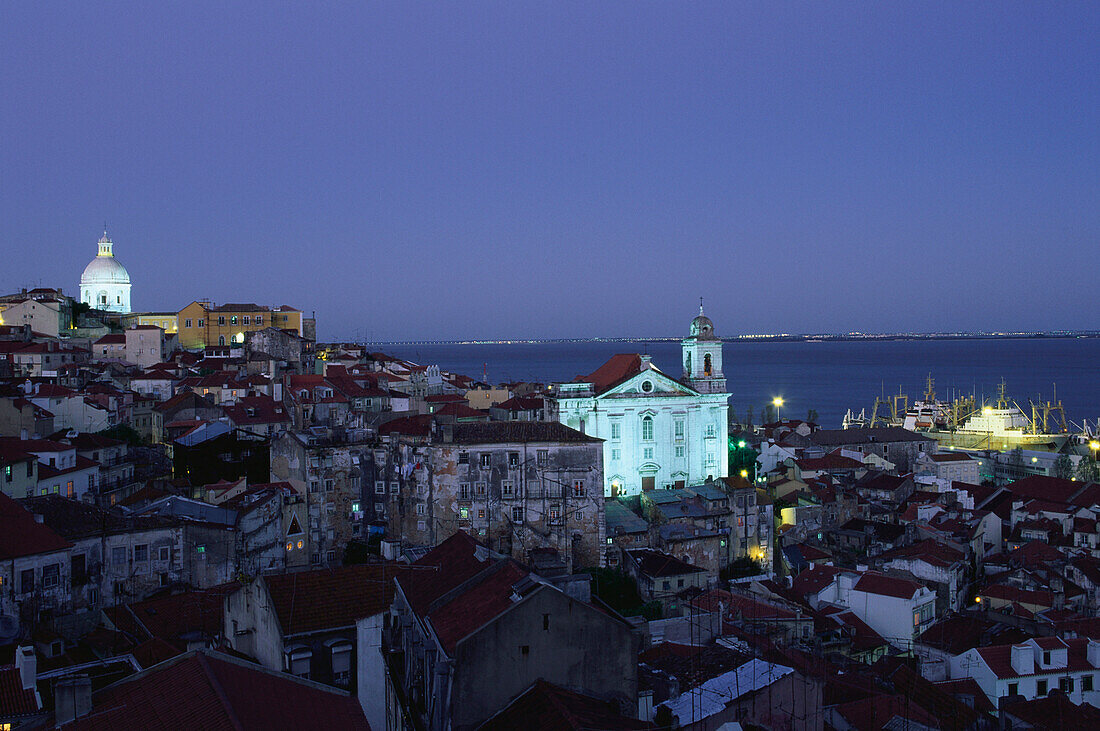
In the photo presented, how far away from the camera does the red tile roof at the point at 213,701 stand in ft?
29.1

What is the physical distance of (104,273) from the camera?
77188 millimetres

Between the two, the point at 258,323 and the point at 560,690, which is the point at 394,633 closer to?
the point at 560,690

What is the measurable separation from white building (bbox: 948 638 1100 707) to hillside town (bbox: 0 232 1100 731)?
0.22ft

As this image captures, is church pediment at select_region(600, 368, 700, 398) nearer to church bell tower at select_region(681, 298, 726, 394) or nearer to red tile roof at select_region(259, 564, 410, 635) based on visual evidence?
church bell tower at select_region(681, 298, 726, 394)

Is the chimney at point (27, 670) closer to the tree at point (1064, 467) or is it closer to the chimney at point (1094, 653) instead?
the chimney at point (1094, 653)

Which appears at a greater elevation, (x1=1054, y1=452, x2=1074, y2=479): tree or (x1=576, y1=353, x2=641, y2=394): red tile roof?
(x1=576, y1=353, x2=641, y2=394): red tile roof

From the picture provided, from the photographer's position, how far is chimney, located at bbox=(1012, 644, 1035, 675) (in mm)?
22688

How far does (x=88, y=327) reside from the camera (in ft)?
214

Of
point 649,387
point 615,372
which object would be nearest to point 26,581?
point 649,387

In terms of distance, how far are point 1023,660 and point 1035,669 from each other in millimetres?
395

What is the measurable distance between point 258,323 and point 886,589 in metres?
50.5

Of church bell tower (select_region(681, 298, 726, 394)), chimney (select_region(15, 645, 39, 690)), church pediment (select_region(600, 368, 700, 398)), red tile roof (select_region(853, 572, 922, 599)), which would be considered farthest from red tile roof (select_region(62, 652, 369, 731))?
church bell tower (select_region(681, 298, 726, 394))

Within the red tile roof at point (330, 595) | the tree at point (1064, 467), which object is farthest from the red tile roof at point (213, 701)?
the tree at point (1064, 467)

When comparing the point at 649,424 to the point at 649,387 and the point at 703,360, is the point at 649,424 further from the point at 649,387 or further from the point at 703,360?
the point at 703,360
